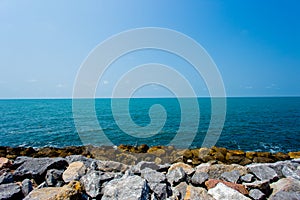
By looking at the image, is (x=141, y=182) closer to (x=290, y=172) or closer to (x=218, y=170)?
(x=218, y=170)

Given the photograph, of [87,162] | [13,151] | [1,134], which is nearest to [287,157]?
[87,162]

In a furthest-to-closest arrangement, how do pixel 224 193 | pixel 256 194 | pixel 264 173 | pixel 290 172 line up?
pixel 290 172, pixel 264 173, pixel 256 194, pixel 224 193

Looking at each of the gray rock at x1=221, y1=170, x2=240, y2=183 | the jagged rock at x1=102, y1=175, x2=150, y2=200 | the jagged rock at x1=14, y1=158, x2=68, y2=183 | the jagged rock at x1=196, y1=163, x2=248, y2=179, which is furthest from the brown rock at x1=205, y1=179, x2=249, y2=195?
the jagged rock at x1=14, y1=158, x2=68, y2=183

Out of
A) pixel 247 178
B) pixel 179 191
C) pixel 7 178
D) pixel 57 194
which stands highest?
Result: pixel 57 194

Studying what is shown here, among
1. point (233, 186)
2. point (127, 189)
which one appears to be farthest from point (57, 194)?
point (233, 186)

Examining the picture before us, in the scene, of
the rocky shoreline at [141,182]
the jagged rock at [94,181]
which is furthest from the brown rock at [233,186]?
the jagged rock at [94,181]

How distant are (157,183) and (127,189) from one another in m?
0.81

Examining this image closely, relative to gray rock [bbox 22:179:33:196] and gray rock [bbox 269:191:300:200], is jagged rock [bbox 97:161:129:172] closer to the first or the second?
gray rock [bbox 22:179:33:196]

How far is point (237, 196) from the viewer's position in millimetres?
3801

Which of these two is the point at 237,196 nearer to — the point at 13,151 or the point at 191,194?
the point at 191,194

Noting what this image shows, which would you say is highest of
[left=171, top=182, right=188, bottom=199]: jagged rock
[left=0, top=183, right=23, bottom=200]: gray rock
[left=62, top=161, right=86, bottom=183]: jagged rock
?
[left=62, top=161, right=86, bottom=183]: jagged rock

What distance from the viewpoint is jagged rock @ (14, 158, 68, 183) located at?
4.84m

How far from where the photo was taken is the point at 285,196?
12.6 feet

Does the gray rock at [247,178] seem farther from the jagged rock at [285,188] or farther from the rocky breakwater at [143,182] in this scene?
the jagged rock at [285,188]
